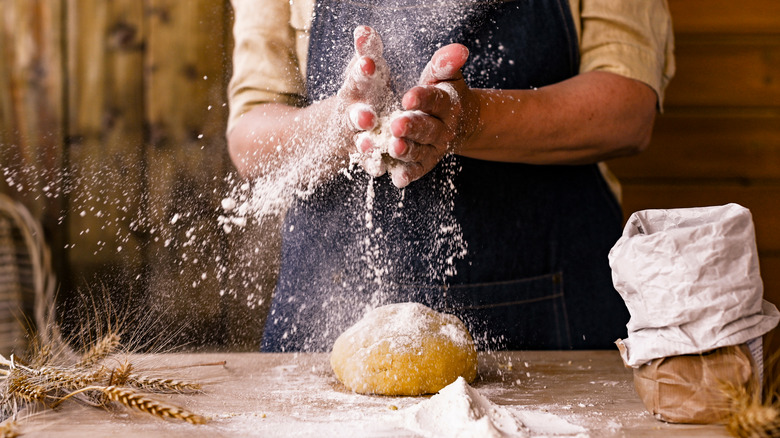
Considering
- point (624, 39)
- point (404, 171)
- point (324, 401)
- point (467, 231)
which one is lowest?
point (324, 401)

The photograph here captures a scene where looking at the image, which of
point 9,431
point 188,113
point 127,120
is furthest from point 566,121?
point 127,120

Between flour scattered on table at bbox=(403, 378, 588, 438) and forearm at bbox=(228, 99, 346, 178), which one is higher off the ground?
forearm at bbox=(228, 99, 346, 178)

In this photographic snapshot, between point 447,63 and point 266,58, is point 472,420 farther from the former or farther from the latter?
point 266,58

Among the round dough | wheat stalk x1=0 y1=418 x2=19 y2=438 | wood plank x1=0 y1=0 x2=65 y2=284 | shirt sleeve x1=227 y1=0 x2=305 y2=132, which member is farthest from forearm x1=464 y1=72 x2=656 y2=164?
wood plank x1=0 y1=0 x2=65 y2=284

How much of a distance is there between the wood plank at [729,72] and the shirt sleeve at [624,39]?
49 cm

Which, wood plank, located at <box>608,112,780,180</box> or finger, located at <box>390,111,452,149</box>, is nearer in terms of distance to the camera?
finger, located at <box>390,111,452,149</box>

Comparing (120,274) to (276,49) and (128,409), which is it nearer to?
(276,49)

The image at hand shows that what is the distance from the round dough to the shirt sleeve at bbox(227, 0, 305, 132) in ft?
2.01

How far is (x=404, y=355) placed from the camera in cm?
91

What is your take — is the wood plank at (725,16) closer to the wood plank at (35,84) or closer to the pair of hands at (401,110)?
the pair of hands at (401,110)

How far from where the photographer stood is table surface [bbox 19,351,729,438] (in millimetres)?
749

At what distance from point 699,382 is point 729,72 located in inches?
52.3

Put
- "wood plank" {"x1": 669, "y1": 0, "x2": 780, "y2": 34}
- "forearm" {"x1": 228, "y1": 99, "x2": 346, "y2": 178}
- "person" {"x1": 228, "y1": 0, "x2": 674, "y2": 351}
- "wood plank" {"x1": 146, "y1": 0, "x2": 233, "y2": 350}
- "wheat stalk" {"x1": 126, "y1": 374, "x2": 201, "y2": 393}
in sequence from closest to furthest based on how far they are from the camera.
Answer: "wheat stalk" {"x1": 126, "y1": 374, "x2": 201, "y2": 393} < "forearm" {"x1": 228, "y1": 99, "x2": 346, "y2": 178} < "person" {"x1": 228, "y1": 0, "x2": 674, "y2": 351} < "wood plank" {"x1": 669, "y1": 0, "x2": 780, "y2": 34} < "wood plank" {"x1": 146, "y1": 0, "x2": 233, "y2": 350}

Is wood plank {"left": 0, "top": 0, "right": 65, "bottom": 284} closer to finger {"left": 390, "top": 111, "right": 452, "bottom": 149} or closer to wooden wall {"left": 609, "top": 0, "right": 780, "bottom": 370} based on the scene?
finger {"left": 390, "top": 111, "right": 452, "bottom": 149}
